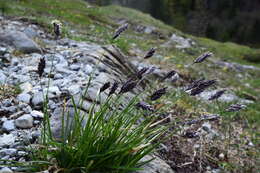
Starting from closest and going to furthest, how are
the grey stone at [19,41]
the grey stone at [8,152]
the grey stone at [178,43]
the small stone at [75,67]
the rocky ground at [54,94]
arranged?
the grey stone at [8,152] < the rocky ground at [54,94] < the small stone at [75,67] < the grey stone at [19,41] < the grey stone at [178,43]

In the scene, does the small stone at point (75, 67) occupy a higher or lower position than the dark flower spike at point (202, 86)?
lower

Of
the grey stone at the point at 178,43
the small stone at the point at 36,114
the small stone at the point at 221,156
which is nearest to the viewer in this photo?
the small stone at the point at 36,114

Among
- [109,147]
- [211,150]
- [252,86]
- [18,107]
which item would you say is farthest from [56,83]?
[252,86]

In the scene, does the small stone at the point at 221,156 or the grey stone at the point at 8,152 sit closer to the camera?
the grey stone at the point at 8,152

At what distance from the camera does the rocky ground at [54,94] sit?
2738mm

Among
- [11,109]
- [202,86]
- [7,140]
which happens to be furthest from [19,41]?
[202,86]

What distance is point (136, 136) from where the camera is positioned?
243 centimetres

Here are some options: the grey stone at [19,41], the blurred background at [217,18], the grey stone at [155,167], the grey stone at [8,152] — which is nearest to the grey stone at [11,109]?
the grey stone at [8,152]

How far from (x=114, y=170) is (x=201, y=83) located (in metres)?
0.99

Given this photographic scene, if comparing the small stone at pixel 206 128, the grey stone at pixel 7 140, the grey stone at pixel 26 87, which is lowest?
the small stone at pixel 206 128

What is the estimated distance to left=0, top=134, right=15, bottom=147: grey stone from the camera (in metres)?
2.61

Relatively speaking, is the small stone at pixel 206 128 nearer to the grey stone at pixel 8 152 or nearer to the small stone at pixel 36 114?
the small stone at pixel 36 114

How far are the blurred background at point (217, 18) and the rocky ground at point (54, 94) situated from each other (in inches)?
1587

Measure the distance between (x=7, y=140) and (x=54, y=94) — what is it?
1.17 metres
